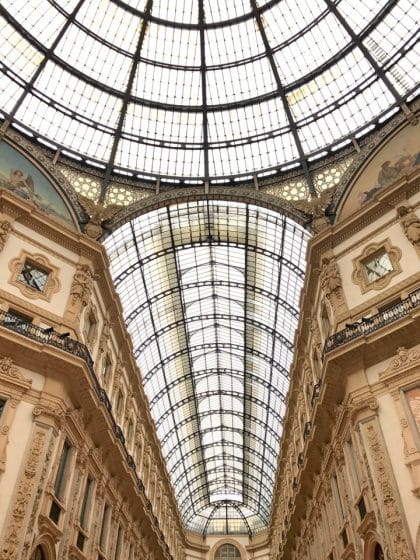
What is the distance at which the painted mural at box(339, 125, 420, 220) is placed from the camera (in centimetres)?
2398

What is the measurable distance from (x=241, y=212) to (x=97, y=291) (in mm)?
11938

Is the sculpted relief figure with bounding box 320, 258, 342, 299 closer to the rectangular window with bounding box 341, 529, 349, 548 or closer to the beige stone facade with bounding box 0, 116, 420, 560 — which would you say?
the beige stone facade with bounding box 0, 116, 420, 560

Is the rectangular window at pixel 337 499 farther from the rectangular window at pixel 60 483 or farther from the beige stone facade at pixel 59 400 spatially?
the rectangular window at pixel 60 483

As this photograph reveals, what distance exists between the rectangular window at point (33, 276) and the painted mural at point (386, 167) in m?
15.3

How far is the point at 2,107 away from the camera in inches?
1061

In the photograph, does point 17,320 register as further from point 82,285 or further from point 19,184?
point 19,184

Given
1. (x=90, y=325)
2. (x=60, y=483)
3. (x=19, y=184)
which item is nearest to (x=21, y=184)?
(x=19, y=184)

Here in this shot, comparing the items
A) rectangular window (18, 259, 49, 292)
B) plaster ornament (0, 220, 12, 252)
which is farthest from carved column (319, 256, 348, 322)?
plaster ornament (0, 220, 12, 252)

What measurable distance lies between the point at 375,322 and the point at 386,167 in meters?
9.68

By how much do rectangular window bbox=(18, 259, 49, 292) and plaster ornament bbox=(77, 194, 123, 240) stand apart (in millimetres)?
4250

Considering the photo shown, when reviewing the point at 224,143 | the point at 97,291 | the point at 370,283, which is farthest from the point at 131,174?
the point at 370,283

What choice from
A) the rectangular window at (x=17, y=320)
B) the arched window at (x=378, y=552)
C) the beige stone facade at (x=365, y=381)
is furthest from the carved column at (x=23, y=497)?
the arched window at (x=378, y=552)

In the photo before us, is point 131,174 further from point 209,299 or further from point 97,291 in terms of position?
point 209,299

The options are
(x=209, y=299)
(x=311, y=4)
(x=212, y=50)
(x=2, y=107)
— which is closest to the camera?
(x=2, y=107)
